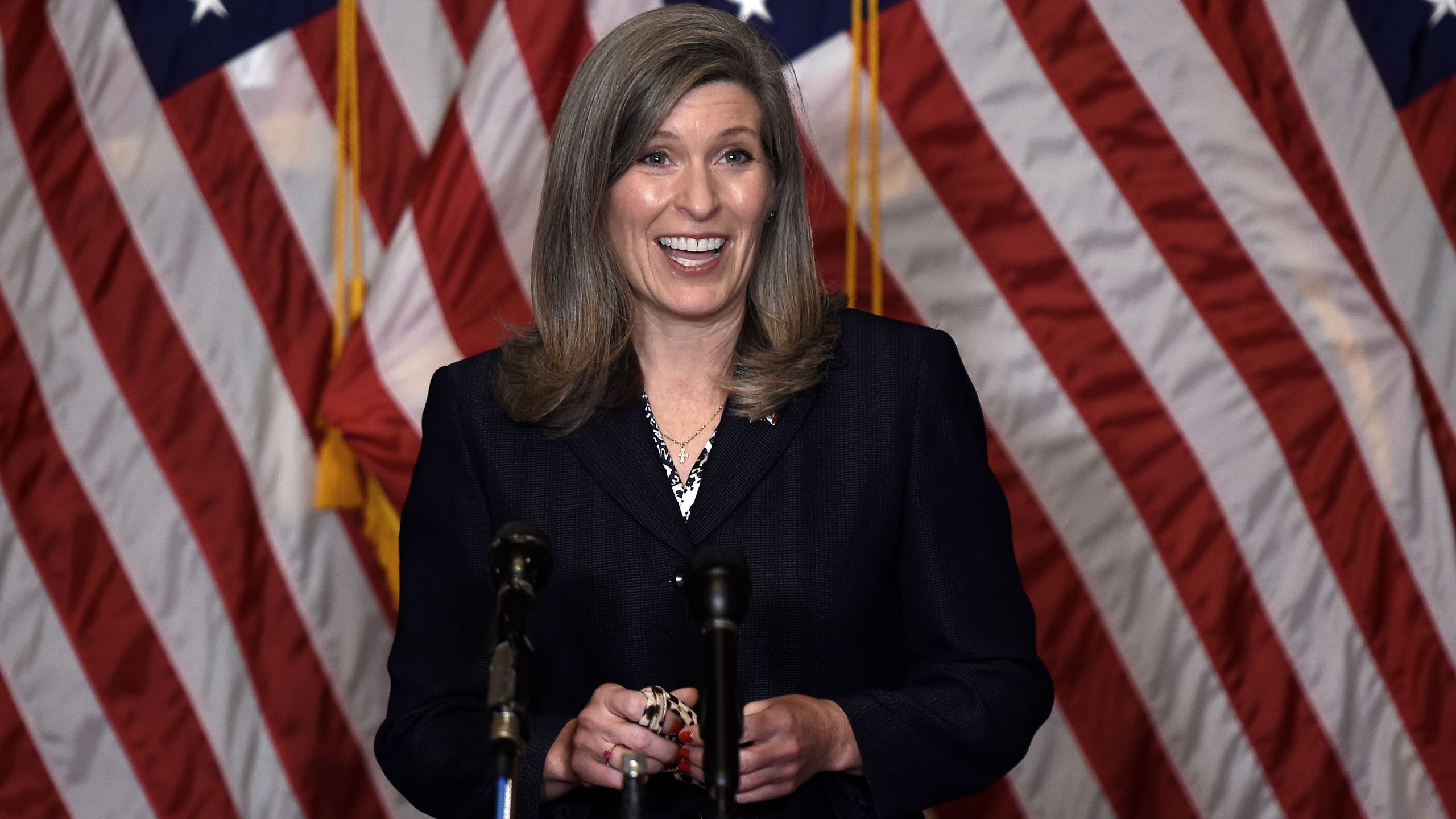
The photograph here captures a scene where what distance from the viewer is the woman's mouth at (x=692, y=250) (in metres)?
1.82

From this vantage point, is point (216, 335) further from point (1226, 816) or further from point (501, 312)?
point (1226, 816)

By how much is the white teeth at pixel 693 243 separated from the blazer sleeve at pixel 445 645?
1.12 ft

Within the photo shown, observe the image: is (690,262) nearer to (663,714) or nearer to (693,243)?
(693,243)

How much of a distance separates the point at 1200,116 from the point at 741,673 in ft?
5.14

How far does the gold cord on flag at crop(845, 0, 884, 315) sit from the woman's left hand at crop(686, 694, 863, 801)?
1298mm

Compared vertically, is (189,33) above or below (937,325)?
above

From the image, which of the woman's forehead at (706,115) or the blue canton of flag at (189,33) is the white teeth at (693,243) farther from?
the blue canton of flag at (189,33)

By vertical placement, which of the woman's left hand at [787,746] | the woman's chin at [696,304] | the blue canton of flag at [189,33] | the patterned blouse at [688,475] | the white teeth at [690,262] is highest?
the blue canton of flag at [189,33]

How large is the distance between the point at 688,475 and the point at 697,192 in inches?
13.6

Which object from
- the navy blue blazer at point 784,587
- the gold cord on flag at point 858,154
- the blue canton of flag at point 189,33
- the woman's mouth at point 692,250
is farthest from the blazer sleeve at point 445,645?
the blue canton of flag at point 189,33

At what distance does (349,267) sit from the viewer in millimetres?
2959

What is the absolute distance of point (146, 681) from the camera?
114 inches

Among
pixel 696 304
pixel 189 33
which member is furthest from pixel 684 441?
pixel 189 33

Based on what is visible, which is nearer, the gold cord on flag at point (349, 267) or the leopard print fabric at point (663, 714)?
the leopard print fabric at point (663, 714)
